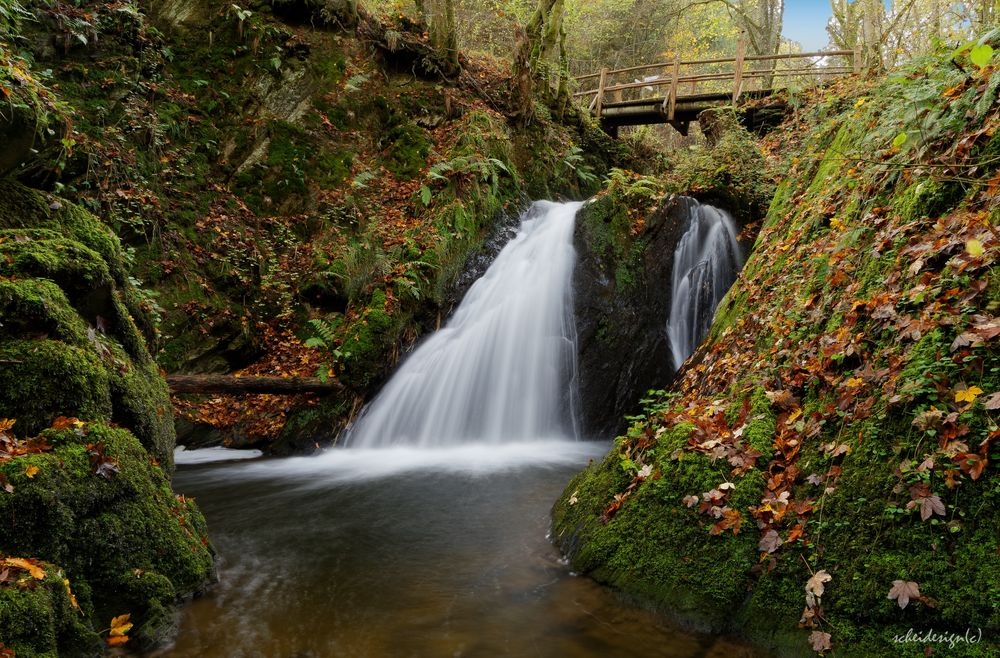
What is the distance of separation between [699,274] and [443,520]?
632cm

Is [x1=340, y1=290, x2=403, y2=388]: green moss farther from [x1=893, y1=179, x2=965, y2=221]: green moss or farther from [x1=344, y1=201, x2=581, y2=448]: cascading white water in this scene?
[x1=893, y1=179, x2=965, y2=221]: green moss

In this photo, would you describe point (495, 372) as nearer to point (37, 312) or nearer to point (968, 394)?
point (37, 312)

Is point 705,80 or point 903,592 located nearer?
point 903,592

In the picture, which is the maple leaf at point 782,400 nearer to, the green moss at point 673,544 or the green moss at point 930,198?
the green moss at point 673,544

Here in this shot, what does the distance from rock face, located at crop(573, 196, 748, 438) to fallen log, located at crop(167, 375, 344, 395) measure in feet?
13.2

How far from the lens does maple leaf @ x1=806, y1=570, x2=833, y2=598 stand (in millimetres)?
2568

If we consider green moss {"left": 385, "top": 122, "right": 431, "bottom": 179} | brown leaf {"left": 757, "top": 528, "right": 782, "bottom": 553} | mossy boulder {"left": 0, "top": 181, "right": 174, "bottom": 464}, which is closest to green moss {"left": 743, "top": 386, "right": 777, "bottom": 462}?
brown leaf {"left": 757, "top": 528, "right": 782, "bottom": 553}

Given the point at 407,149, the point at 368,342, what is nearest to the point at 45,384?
the point at 368,342

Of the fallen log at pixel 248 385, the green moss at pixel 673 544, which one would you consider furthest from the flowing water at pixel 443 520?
the fallen log at pixel 248 385

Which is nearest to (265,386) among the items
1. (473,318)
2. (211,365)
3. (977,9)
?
(211,365)

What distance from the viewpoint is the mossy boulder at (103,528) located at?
267cm

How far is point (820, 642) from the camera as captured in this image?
2.46 m

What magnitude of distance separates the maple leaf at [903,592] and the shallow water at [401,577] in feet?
2.39

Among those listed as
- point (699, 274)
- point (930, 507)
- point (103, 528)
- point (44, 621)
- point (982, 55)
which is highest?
point (699, 274)
